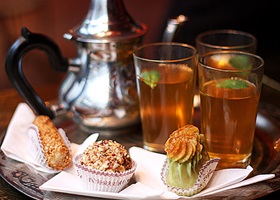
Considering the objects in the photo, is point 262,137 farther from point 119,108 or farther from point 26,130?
point 26,130

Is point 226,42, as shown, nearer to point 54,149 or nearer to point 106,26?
point 106,26

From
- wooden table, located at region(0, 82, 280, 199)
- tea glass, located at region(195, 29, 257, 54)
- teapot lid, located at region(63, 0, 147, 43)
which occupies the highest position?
teapot lid, located at region(63, 0, 147, 43)

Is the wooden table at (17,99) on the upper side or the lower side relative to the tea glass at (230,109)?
lower

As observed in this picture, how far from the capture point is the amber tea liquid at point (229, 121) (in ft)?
2.35

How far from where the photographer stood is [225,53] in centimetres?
79

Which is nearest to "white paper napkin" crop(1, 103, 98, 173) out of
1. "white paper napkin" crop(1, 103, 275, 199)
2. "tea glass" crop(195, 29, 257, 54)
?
"white paper napkin" crop(1, 103, 275, 199)

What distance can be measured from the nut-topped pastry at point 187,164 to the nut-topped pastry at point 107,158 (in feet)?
0.20

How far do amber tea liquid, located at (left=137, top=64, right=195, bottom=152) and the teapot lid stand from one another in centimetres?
9

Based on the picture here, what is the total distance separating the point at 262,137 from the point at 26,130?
0.40 metres

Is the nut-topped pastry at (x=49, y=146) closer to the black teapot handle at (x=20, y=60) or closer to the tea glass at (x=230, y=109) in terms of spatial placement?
the black teapot handle at (x=20, y=60)

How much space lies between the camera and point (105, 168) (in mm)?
655

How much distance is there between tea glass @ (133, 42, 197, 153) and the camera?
2.54 ft

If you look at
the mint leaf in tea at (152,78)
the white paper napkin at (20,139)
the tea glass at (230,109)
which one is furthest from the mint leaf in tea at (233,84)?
the white paper napkin at (20,139)

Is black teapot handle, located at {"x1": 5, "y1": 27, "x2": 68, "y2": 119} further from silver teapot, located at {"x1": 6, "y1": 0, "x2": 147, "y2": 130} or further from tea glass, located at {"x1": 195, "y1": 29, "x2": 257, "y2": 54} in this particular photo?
tea glass, located at {"x1": 195, "y1": 29, "x2": 257, "y2": 54}
